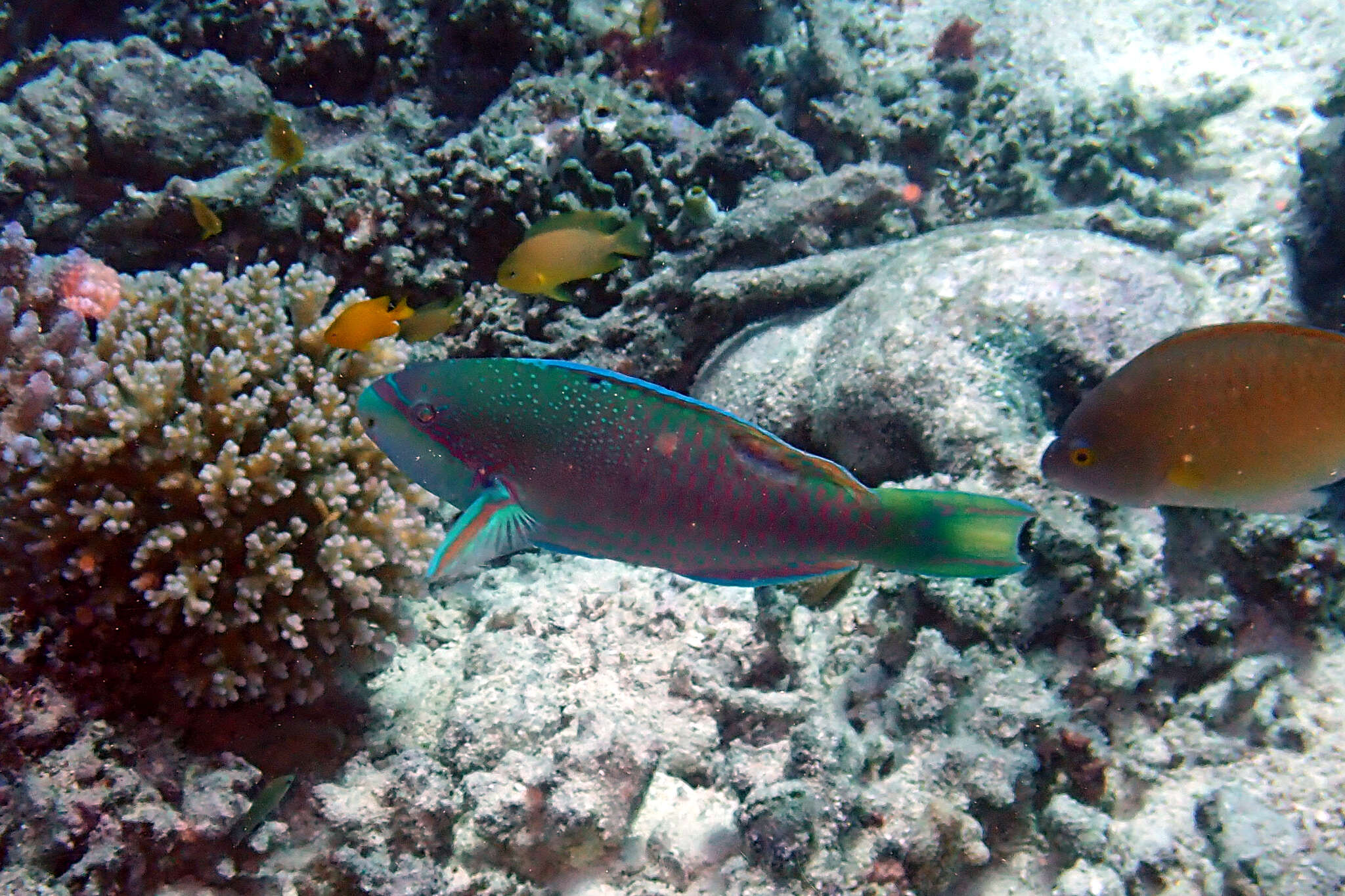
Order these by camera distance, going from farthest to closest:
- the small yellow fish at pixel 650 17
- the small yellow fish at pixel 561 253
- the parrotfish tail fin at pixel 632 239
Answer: the small yellow fish at pixel 650 17
the parrotfish tail fin at pixel 632 239
the small yellow fish at pixel 561 253

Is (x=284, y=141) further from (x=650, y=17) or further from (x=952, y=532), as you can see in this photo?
(x=952, y=532)

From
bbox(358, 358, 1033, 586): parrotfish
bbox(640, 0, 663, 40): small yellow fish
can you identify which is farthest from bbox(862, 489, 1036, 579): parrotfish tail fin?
bbox(640, 0, 663, 40): small yellow fish

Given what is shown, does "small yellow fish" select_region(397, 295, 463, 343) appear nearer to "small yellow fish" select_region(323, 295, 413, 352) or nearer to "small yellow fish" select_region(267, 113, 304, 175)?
"small yellow fish" select_region(323, 295, 413, 352)

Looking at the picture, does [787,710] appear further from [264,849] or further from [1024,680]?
[264,849]

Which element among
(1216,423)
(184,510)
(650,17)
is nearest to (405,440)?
(184,510)

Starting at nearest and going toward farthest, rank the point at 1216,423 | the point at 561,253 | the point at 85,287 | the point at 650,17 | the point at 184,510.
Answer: the point at 1216,423 < the point at 184,510 < the point at 85,287 < the point at 561,253 < the point at 650,17

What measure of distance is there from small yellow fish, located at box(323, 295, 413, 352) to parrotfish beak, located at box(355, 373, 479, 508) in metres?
2.11

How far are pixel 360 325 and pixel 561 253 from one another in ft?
4.32

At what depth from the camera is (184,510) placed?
3129 millimetres

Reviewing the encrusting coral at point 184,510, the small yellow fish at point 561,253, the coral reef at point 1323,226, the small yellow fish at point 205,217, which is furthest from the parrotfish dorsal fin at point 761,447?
the coral reef at point 1323,226

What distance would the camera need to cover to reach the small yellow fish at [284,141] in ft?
15.4

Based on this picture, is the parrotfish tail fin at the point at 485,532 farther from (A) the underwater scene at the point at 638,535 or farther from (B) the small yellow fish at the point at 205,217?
(B) the small yellow fish at the point at 205,217

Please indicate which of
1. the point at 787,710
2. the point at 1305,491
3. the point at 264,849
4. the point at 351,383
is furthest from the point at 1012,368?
the point at 264,849

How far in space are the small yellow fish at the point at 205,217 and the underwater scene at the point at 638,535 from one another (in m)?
0.02
